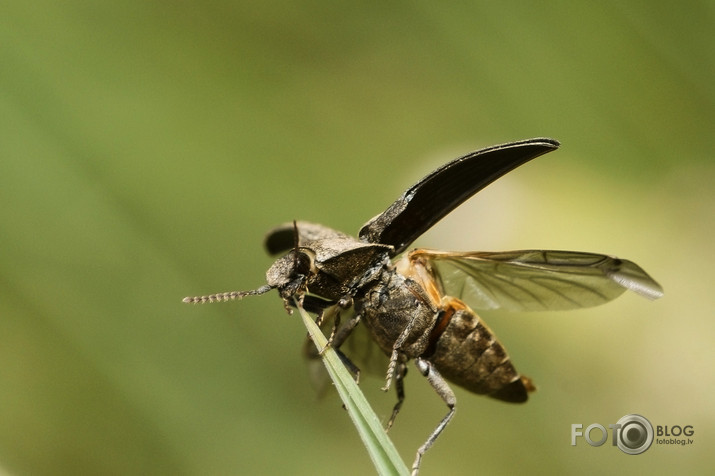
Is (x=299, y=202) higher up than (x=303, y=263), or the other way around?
(x=299, y=202)

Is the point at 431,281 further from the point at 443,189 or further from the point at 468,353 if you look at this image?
the point at 443,189

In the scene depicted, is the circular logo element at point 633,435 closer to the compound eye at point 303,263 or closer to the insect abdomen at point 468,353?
the insect abdomen at point 468,353

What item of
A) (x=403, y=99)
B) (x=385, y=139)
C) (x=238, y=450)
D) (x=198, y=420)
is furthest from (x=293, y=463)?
(x=403, y=99)

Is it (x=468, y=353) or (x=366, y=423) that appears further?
(x=468, y=353)

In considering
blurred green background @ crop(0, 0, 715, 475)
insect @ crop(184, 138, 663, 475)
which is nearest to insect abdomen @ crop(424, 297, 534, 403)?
insect @ crop(184, 138, 663, 475)

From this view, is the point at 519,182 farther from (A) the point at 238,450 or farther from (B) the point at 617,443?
(A) the point at 238,450

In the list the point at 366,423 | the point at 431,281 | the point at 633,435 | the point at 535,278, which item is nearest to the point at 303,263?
the point at 431,281
